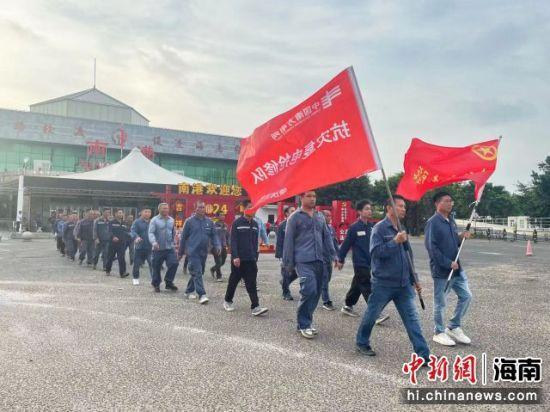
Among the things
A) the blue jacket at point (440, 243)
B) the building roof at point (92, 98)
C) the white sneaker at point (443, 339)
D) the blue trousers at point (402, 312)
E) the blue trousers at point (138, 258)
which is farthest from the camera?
the building roof at point (92, 98)

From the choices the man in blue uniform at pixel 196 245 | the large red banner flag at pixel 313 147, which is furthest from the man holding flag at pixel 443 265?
the man in blue uniform at pixel 196 245

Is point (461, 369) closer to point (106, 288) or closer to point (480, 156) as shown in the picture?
point (480, 156)

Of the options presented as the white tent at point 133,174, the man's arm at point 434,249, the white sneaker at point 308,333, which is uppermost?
the white tent at point 133,174

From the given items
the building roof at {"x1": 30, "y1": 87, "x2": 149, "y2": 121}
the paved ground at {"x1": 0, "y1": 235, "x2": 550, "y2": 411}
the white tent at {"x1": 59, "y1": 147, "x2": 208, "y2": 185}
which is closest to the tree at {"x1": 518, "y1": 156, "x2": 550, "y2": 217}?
A: the white tent at {"x1": 59, "y1": 147, "x2": 208, "y2": 185}

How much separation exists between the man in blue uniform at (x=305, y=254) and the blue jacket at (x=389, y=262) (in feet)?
3.19

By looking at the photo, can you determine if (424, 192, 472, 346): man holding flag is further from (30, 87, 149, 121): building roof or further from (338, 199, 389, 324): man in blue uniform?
(30, 87, 149, 121): building roof

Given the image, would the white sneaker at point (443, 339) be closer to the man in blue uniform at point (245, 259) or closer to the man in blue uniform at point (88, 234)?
the man in blue uniform at point (245, 259)

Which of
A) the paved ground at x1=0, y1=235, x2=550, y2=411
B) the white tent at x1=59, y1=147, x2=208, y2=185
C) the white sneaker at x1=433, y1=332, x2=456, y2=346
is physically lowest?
the paved ground at x1=0, y1=235, x2=550, y2=411

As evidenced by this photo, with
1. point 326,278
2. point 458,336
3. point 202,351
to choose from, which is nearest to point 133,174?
point 326,278

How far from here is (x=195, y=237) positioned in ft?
28.5

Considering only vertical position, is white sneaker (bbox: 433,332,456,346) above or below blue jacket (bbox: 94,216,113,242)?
below

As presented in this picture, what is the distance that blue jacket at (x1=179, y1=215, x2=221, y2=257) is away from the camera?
28.2ft

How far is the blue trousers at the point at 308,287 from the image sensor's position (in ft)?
19.0

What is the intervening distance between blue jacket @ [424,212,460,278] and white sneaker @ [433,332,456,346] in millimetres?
694
